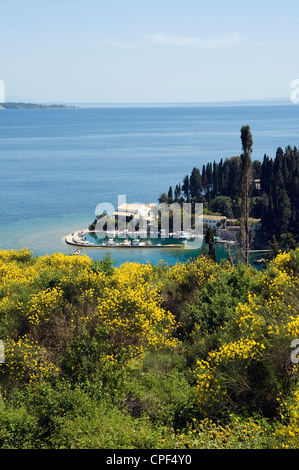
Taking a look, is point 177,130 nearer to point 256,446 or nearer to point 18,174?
point 18,174

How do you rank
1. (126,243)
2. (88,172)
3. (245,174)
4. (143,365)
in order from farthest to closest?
(88,172), (126,243), (245,174), (143,365)

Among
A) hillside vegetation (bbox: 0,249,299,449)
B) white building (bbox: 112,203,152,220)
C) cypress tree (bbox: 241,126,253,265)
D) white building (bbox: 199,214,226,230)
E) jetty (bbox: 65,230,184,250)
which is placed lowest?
jetty (bbox: 65,230,184,250)

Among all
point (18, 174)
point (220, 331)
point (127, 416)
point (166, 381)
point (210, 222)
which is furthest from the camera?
point (18, 174)

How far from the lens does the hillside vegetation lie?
666 centimetres

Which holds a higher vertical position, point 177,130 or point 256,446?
point 177,130

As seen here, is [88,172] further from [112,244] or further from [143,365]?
[143,365]

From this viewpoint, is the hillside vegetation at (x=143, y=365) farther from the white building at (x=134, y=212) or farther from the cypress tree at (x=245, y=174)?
the white building at (x=134, y=212)

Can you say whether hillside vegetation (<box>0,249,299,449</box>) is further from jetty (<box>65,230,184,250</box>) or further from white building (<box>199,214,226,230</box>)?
white building (<box>199,214,226,230</box>)

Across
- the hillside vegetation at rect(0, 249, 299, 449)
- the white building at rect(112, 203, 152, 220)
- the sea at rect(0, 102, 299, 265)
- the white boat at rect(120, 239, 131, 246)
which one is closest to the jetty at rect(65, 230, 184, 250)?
the white boat at rect(120, 239, 131, 246)

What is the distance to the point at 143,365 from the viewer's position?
9.48m

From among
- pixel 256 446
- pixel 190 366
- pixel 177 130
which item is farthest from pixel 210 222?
pixel 177 130

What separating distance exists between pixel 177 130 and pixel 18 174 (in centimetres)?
9185

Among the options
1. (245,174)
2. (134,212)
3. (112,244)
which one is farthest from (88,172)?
(245,174)

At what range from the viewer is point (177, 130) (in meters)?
168
